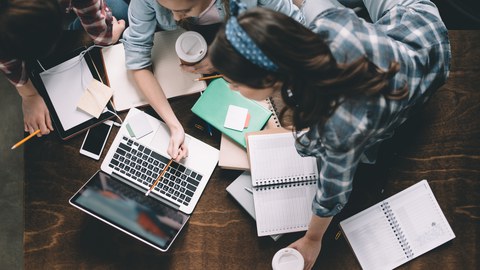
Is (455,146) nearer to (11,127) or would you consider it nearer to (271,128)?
(271,128)

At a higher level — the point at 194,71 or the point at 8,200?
the point at 194,71

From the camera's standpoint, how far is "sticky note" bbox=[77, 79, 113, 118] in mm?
1403

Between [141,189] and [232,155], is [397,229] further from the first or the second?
[141,189]

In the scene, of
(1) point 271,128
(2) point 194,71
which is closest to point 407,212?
(1) point 271,128

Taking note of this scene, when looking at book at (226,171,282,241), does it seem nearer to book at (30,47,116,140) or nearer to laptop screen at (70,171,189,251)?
laptop screen at (70,171,189,251)

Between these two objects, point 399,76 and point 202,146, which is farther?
point 202,146

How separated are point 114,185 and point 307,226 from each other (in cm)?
61

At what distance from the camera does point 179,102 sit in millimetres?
1447

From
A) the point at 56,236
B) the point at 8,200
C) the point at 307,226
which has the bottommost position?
the point at 8,200

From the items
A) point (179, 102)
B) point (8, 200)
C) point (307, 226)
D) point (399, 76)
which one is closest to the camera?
point (399, 76)

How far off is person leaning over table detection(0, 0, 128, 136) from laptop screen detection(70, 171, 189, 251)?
0.29 m

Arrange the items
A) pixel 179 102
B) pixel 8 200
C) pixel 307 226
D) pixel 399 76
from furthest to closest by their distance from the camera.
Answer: pixel 8 200 < pixel 179 102 < pixel 307 226 < pixel 399 76

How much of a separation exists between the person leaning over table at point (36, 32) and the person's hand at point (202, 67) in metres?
0.30

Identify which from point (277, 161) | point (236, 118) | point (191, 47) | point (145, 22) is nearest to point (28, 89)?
point (145, 22)
